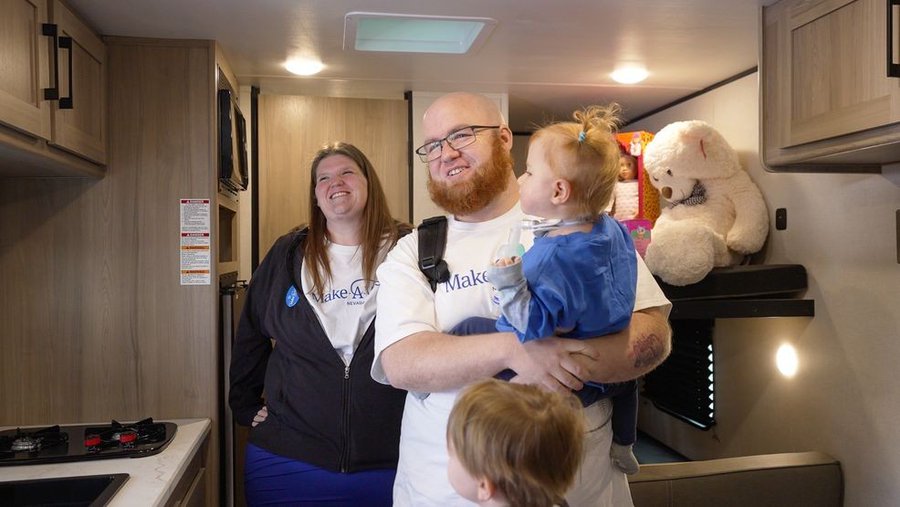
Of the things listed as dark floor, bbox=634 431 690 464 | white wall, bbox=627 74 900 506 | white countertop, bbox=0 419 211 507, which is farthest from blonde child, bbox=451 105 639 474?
dark floor, bbox=634 431 690 464

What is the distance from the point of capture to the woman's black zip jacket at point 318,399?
176 cm

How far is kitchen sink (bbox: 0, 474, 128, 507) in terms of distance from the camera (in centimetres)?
161

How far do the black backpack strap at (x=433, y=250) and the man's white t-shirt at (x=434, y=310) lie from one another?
1 cm

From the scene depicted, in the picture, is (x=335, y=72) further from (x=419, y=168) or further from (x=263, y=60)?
(x=419, y=168)

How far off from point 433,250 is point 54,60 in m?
1.20

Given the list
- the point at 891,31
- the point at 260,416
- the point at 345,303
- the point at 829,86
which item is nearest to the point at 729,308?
the point at 829,86

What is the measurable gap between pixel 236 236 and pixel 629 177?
1912mm

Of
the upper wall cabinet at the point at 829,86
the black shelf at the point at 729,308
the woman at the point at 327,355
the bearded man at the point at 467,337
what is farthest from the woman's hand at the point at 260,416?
the upper wall cabinet at the point at 829,86

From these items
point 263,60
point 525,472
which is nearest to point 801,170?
point 525,472

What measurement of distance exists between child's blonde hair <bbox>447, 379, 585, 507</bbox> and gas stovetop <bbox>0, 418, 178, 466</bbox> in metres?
1.31

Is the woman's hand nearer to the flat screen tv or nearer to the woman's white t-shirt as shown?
the woman's white t-shirt

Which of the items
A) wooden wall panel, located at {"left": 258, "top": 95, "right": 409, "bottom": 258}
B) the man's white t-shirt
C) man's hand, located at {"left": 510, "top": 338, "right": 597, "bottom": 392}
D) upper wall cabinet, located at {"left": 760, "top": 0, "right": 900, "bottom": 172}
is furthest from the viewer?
wooden wall panel, located at {"left": 258, "top": 95, "right": 409, "bottom": 258}

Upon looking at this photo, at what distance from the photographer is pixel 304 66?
2646mm

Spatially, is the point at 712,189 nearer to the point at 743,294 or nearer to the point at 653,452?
the point at 743,294
